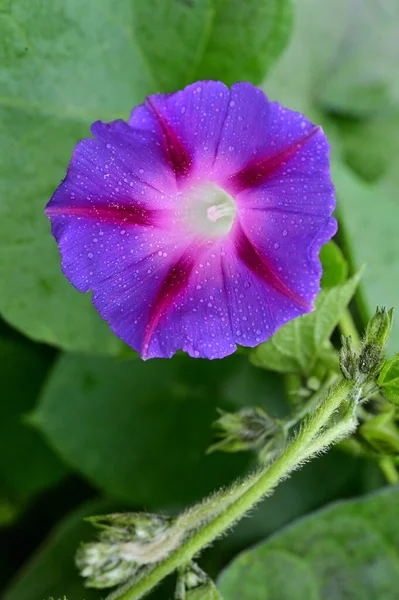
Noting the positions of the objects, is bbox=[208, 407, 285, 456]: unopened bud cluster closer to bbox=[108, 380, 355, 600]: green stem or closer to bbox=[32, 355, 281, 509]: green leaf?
bbox=[108, 380, 355, 600]: green stem

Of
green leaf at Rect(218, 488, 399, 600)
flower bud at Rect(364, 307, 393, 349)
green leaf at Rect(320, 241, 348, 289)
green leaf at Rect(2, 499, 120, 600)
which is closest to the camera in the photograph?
flower bud at Rect(364, 307, 393, 349)

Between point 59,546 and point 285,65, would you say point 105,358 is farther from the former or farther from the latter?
point 285,65

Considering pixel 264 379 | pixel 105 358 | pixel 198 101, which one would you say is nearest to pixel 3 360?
pixel 105 358

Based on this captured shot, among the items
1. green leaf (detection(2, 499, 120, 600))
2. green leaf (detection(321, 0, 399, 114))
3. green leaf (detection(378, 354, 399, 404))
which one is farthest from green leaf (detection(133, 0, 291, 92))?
green leaf (detection(2, 499, 120, 600))

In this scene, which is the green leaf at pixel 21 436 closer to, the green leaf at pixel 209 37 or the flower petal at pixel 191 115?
the green leaf at pixel 209 37

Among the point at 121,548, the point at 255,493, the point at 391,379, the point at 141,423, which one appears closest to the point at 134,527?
the point at 121,548
